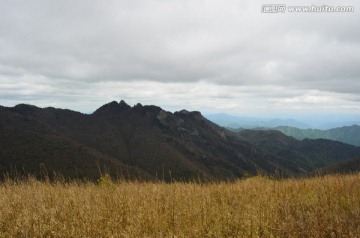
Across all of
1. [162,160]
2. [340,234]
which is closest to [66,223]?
[340,234]

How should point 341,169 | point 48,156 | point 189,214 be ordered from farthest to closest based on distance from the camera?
point 48,156 < point 341,169 < point 189,214

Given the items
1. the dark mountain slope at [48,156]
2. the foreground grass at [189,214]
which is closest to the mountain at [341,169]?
the foreground grass at [189,214]

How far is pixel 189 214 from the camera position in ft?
17.4

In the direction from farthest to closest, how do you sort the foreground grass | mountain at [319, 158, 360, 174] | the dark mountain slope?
1. the dark mountain slope
2. mountain at [319, 158, 360, 174]
3. the foreground grass

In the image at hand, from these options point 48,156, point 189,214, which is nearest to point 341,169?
point 189,214

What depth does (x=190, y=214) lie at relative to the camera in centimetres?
532

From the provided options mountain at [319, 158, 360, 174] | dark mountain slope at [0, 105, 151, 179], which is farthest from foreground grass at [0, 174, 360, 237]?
dark mountain slope at [0, 105, 151, 179]

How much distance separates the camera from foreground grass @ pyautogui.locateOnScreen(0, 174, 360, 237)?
444 centimetres

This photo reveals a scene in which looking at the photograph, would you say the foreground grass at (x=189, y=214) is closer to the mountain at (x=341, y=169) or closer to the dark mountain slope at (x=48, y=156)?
the mountain at (x=341, y=169)

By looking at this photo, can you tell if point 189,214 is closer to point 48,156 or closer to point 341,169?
point 341,169

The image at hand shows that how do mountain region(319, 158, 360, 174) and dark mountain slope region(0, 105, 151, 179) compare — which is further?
dark mountain slope region(0, 105, 151, 179)

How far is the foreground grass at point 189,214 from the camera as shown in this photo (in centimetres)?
444

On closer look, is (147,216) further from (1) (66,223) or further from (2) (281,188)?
(2) (281,188)

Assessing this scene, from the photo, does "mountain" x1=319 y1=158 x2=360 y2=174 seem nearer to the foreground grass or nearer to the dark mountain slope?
the foreground grass
